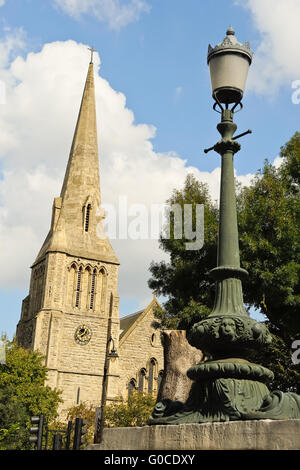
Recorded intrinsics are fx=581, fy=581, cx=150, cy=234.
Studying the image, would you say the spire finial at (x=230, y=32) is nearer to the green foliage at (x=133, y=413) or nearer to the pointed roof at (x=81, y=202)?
the green foliage at (x=133, y=413)

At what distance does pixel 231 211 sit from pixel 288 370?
39.8ft

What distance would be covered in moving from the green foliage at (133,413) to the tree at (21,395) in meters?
3.57

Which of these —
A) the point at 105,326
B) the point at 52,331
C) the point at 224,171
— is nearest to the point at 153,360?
the point at 105,326

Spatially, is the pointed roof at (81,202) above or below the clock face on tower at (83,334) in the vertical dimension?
above

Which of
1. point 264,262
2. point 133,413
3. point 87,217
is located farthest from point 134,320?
point 264,262

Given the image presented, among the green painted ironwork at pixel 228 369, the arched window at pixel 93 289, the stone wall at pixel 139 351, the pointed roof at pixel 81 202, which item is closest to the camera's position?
the green painted ironwork at pixel 228 369

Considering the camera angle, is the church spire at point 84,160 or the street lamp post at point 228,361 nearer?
the street lamp post at point 228,361

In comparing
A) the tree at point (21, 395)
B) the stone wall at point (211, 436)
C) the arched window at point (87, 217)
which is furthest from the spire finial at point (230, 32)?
the arched window at point (87, 217)

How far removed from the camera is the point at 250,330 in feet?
15.3

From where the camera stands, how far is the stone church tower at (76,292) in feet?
151

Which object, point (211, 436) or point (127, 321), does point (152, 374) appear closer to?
point (127, 321)

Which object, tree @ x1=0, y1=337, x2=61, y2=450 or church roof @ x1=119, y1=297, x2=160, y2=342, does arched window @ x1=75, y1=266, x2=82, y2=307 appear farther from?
tree @ x1=0, y1=337, x2=61, y2=450

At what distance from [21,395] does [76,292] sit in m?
16.7

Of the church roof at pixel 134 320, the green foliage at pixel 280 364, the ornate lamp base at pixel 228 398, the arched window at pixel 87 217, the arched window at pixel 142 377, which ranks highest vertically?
the arched window at pixel 87 217
